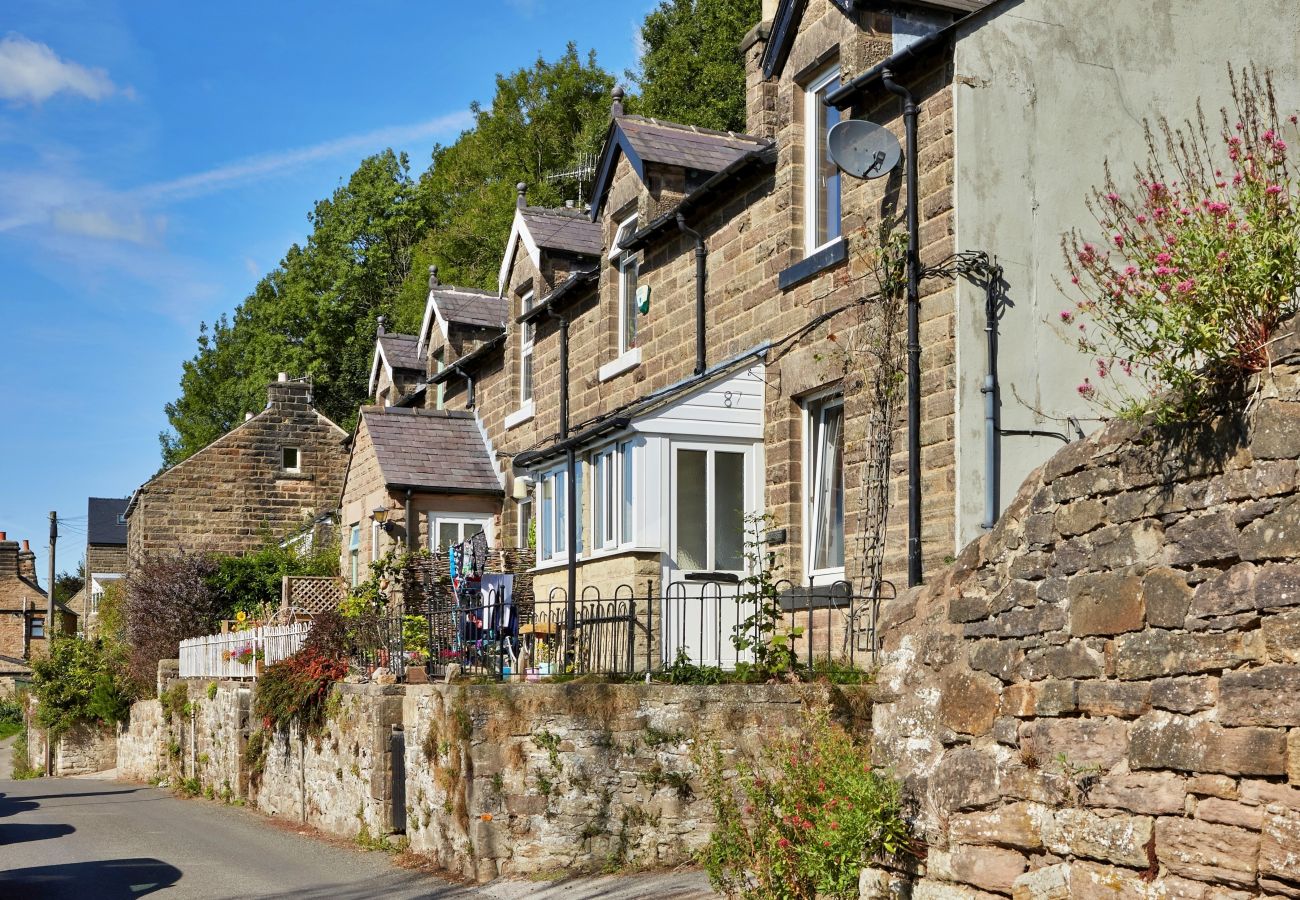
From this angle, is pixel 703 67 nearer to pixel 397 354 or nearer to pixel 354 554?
pixel 397 354

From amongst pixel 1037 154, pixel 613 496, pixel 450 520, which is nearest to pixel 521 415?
pixel 450 520

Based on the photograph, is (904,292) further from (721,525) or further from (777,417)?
(721,525)

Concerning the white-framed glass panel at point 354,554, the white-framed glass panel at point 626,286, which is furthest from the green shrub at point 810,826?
the white-framed glass panel at point 354,554

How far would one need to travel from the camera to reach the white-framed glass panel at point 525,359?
2423cm

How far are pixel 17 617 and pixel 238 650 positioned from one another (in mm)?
48202

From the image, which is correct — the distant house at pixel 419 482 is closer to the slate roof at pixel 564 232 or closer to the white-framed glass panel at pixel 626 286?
the slate roof at pixel 564 232

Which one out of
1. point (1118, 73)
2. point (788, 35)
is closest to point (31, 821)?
point (788, 35)

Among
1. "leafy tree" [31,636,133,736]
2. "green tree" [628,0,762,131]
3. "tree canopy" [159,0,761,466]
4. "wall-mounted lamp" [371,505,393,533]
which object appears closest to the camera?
"wall-mounted lamp" [371,505,393,533]

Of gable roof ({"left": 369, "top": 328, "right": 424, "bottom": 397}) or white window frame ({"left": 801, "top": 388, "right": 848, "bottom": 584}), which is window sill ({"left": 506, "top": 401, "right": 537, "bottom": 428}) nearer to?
gable roof ({"left": 369, "top": 328, "right": 424, "bottom": 397})

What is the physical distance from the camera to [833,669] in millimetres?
13086

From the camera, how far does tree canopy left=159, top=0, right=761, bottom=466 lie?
43.9m

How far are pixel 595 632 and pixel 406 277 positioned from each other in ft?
120

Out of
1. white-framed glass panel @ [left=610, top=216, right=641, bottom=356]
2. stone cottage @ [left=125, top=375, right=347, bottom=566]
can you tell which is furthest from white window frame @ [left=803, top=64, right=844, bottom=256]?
stone cottage @ [left=125, top=375, right=347, bottom=566]

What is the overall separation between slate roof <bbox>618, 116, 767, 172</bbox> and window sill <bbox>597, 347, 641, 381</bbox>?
238 cm
